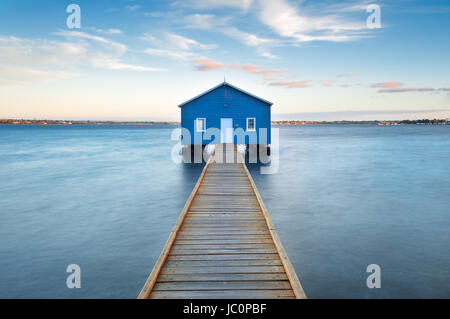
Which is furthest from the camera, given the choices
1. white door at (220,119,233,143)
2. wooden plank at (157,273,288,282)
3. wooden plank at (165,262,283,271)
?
white door at (220,119,233,143)

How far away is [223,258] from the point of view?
5.13 m

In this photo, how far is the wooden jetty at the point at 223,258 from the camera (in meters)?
4.23

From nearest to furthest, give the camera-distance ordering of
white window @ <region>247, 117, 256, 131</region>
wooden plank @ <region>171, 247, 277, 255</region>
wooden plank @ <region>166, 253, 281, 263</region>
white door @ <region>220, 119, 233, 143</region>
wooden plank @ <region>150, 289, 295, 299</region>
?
wooden plank @ <region>150, 289, 295, 299</region> < wooden plank @ <region>166, 253, 281, 263</region> < wooden plank @ <region>171, 247, 277, 255</region> < white door @ <region>220, 119, 233, 143</region> < white window @ <region>247, 117, 256, 131</region>

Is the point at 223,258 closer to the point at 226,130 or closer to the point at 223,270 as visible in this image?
the point at 223,270

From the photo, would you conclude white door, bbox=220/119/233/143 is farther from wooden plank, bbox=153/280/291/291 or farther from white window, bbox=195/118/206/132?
wooden plank, bbox=153/280/291/291

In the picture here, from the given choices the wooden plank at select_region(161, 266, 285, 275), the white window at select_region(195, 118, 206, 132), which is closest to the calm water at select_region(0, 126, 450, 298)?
the wooden plank at select_region(161, 266, 285, 275)

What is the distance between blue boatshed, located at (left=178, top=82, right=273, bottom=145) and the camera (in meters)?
23.0

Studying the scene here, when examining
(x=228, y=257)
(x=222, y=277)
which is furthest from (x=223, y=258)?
(x=222, y=277)

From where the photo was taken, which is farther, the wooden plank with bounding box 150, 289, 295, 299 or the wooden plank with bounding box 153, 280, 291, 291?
Result: the wooden plank with bounding box 153, 280, 291, 291

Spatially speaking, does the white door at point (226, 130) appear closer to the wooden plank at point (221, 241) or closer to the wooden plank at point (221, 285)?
the wooden plank at point (221, 241)

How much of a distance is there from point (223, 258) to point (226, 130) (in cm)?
1859

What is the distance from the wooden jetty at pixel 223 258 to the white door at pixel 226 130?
49.9 feet
